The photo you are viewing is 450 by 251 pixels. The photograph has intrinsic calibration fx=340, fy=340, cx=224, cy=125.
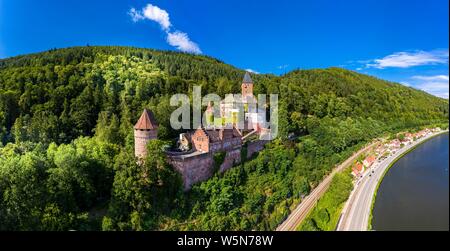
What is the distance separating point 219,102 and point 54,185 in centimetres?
1143

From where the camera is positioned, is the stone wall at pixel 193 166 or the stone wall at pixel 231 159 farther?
the stone wall at pixel 231 159

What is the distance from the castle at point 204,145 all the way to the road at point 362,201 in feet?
15.7

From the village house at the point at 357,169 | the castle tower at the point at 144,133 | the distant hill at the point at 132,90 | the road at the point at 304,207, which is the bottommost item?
the road at the point at 304,207

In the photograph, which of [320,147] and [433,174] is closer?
[433,174]

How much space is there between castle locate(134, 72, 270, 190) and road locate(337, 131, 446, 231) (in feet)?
15.7

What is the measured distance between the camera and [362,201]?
14828mm

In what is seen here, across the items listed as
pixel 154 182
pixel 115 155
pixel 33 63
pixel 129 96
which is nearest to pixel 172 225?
pixel 154 182

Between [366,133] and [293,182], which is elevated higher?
[366,133]

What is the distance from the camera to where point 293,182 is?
15.0 m

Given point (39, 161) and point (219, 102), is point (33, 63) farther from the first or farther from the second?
point (39, 161)

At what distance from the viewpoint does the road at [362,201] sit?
12.9 m

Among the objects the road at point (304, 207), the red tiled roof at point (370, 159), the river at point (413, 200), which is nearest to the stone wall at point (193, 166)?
the road at point (304, 207)

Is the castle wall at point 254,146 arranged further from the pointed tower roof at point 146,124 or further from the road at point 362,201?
the pointed tower roof at point 146,124

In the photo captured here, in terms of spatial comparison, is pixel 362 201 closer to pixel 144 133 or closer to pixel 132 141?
pixel 144 133
